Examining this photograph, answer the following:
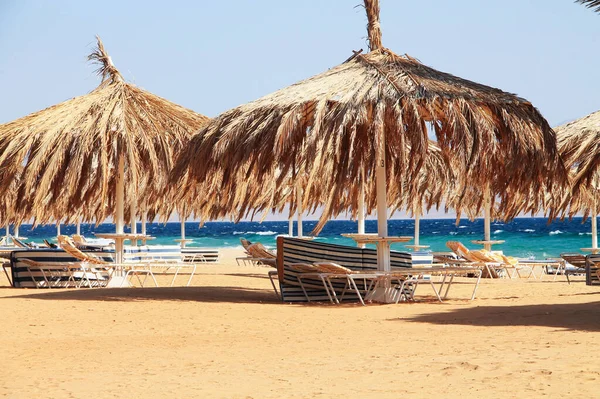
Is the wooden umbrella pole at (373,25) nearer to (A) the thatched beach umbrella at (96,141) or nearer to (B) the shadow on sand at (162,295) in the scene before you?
(A) the thatched beach umbrella at (96,141)

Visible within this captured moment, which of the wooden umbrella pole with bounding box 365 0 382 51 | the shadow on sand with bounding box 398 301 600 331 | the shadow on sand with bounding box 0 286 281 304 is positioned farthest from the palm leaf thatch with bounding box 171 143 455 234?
the shadow on sand with bounding box 398 301 600 331

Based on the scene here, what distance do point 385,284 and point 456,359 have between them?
4570mm

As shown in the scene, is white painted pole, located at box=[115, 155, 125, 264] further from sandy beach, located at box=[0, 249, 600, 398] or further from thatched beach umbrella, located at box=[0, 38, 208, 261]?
sandy beach, located at box=[0, 249, 600, 398]

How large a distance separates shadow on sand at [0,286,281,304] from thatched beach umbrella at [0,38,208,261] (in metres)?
1.27

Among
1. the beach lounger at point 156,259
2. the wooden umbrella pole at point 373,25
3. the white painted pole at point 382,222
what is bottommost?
the beach lounger at point 156,259

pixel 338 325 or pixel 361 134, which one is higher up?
pixel 361 134

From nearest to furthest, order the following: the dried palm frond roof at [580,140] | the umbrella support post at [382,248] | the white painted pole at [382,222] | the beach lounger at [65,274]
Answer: the umbrella support post at [382,248], the white painted pole at [382,222], the beach lounger at [65,274], the dried palm frond roof at [580,140]

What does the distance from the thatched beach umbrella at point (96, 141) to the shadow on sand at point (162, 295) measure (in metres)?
1.27

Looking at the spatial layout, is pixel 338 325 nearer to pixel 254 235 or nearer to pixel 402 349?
pixel 402 349

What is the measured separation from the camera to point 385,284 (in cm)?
1006

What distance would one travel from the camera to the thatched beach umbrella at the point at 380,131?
31.1 ft

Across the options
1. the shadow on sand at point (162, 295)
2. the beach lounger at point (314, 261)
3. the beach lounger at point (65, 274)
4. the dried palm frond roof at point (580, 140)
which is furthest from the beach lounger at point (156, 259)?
the dried palm frond roof at point (580, 140)

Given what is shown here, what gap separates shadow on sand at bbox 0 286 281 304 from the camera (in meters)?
10.1

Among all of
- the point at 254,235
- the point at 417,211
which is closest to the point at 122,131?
the point at 417,211
